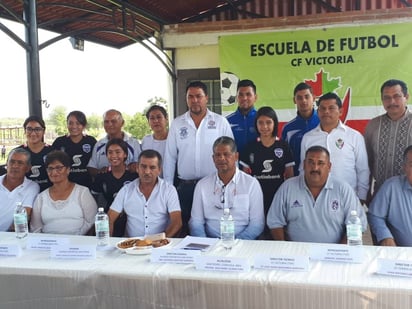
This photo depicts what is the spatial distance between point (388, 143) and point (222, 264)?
179cm

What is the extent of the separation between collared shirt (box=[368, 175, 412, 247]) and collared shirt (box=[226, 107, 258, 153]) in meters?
1.15

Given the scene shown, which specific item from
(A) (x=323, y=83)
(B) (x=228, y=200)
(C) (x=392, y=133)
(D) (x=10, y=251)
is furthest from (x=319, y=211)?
(A) (x=323, y=83)

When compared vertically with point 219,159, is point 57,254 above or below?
below

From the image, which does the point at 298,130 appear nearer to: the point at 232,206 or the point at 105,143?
the point at 232,206

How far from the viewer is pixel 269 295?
1703 mm

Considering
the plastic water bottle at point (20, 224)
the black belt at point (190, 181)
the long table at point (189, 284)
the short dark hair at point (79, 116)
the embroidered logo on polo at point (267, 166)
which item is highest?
the short dark hair at point (79, 116)

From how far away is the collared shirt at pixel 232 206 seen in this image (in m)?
2.74

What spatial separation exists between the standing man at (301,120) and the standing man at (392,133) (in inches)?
19.9

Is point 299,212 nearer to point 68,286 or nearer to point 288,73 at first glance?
point 68,286

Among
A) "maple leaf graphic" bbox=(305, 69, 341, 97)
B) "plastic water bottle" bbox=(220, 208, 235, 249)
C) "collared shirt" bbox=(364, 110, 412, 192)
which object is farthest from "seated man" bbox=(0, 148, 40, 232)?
"maple leaf graphic" bbox=(305, 69, 341, 97)

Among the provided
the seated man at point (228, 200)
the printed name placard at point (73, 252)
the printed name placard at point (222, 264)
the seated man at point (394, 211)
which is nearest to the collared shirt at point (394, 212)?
the seated man at point (394, 211)

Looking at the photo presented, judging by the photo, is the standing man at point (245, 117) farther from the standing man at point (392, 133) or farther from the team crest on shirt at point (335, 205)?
the team crest on shirt at point (335, 205)

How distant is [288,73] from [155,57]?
1.87 m

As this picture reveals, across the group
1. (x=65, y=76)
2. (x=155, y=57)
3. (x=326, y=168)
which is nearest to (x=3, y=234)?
(x=326, y=168)
